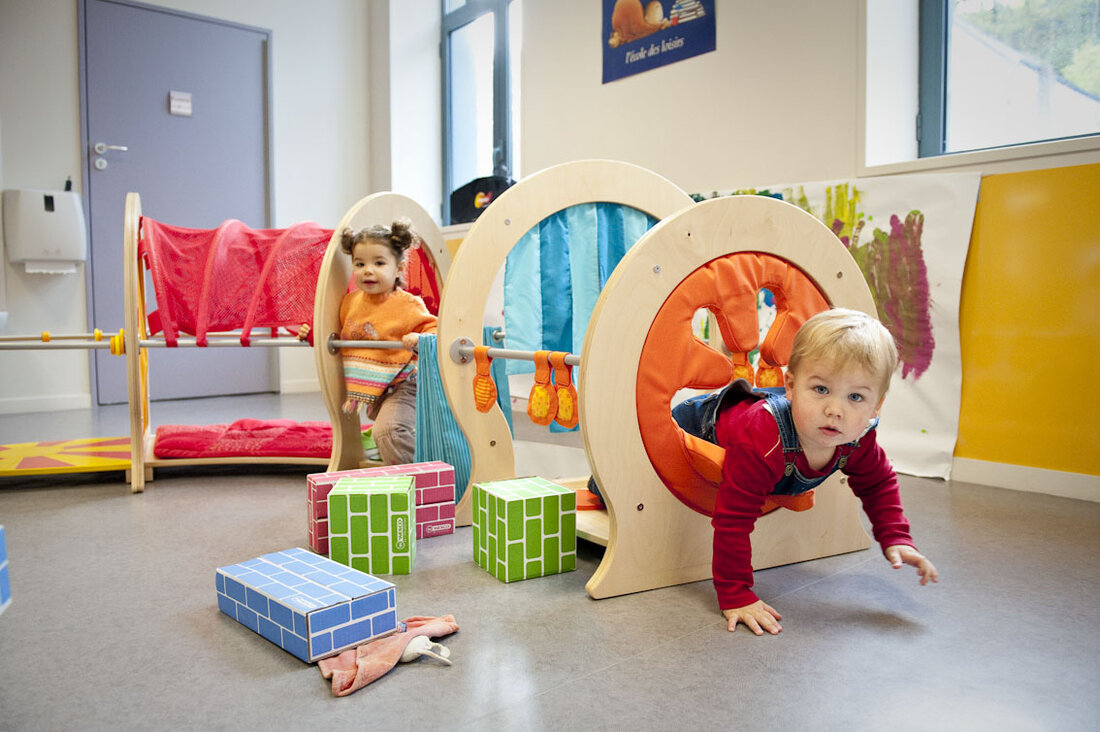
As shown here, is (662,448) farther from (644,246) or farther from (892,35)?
(892,35)

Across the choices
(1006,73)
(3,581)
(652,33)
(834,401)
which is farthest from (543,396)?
(652,33)

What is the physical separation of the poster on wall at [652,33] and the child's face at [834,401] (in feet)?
8.34

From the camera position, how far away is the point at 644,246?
160cm

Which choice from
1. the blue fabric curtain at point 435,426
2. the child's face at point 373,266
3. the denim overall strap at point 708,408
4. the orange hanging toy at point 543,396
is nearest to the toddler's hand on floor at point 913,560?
the denim overall strap at point 708,408

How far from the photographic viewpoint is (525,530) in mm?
1738

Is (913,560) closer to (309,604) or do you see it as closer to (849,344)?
Answer: (849,344)

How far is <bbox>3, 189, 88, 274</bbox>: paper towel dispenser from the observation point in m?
4.32

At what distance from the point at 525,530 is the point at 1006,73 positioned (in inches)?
99.9

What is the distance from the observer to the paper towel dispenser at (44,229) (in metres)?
4.32

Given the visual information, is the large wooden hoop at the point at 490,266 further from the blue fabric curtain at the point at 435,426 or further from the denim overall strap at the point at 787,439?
the denim overall strap at the point at 787,439

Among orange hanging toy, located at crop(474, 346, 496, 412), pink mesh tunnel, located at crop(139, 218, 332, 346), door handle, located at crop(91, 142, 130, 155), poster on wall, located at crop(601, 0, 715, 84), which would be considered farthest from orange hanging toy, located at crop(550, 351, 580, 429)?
door handle, located at crop(91, 142, 130, 155)

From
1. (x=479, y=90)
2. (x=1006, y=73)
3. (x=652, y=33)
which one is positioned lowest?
(x=1006, y=73)

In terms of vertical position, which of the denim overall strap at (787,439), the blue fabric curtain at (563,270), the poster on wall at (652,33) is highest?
the poster on wall at (652,33)

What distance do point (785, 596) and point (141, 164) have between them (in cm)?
475
